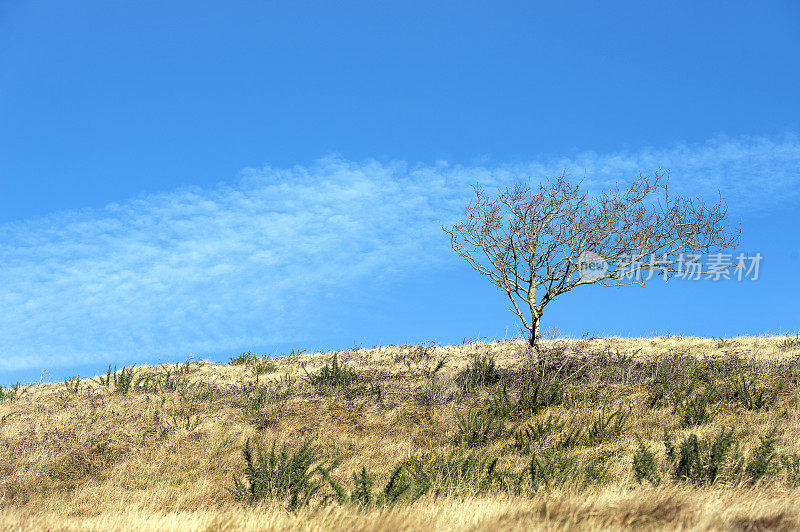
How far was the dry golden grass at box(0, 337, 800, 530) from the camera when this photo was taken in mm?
4156

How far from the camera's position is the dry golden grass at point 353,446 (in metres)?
4.16

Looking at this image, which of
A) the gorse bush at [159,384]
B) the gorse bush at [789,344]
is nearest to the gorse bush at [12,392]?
the gorse bush at [159,384]

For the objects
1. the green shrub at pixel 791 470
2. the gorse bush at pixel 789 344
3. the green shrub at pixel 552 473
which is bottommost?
the green shrub at pixel 791 470

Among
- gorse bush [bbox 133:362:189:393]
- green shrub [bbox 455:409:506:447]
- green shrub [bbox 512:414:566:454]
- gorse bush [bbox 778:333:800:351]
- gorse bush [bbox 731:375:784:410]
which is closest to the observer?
green shrub [bbox 512:414:566:454]

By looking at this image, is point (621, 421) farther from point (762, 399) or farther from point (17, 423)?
point (17, 423)

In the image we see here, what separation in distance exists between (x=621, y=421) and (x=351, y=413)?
4.93 m

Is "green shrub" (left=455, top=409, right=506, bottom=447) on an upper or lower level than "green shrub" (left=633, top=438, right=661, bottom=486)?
upper

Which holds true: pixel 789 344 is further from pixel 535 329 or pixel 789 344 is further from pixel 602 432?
pixel 602 432

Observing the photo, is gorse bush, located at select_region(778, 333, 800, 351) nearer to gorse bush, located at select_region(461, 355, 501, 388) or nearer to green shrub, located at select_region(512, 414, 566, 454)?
gorse bush, located at select_region(461, 355, 501, 388)

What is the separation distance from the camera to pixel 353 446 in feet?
31.9

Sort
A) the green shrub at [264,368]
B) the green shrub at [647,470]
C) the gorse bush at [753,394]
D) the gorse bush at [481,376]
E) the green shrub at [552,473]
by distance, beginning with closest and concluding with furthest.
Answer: the green shrub at [552,473] → the green shrub at [647,470] → the gorse bush at [753,394] → the gorse bush at [481,376] → the green shrub at [264,368]

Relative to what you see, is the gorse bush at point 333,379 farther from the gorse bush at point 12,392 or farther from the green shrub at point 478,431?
the gorse bush at point 12,392

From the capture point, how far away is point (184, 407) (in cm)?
1237

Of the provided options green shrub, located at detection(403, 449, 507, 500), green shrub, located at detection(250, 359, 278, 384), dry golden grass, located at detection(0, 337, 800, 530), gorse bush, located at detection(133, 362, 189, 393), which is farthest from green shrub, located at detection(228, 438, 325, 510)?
green shrub, located at detection(250, 359, 278, 384)
